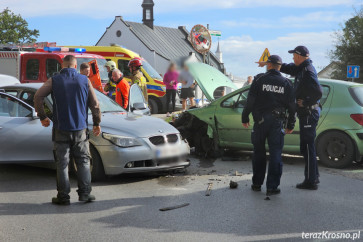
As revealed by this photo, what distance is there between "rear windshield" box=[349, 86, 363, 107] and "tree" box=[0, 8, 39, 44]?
49.9 m

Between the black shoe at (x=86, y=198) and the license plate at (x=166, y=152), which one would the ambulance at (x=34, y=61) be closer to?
the license plate at (x=166, y=152)

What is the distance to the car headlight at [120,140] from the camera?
23.7 ft

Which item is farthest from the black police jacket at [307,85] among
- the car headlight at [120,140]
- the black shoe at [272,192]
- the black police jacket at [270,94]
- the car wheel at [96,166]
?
the car wheel at [96,166]

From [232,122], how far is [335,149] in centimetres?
186

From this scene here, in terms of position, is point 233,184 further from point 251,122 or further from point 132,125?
point 251,122

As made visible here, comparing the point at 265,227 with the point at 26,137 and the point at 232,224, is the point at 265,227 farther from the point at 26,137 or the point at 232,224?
the point at 26,137

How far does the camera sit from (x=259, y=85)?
6.68 meters

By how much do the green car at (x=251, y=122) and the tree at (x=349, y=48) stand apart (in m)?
33.6

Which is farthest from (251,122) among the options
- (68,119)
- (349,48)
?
(349,48)

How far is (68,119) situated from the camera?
242 inches

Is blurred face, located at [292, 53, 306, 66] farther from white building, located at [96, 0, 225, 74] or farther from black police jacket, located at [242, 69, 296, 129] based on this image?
white building, located at [96, 0, 225, 74]

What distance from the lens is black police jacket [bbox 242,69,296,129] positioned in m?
6.64

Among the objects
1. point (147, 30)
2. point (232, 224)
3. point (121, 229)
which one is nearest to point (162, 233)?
point (121, 229)

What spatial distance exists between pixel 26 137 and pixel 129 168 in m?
1.54
